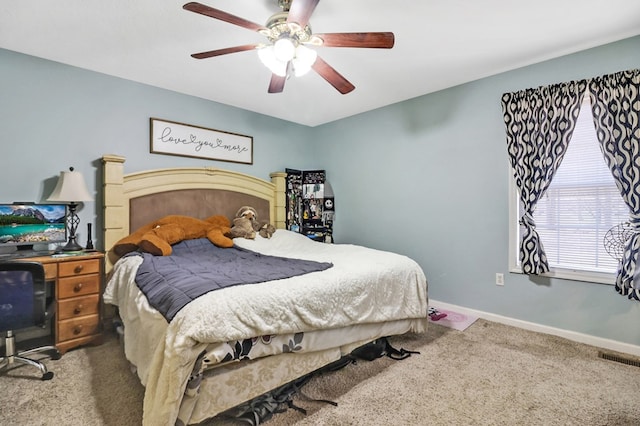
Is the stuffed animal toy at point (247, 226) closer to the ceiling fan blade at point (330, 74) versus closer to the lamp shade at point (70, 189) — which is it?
the lamp shade at point (70, 189)

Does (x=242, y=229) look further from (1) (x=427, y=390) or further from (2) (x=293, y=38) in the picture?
(1) (x=427, y=390)

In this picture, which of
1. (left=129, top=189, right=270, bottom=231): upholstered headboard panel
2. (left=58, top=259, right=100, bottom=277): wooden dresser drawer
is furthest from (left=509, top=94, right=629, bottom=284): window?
(left=58, top=259, right=100, bottom=277): wooden dresser drawer

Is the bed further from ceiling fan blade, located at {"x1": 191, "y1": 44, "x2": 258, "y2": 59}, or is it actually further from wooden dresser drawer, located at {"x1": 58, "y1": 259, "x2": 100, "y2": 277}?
ceiling fan blade, located at {"x1": 191, "y1": 44, "x2": 258, "y2": 59}

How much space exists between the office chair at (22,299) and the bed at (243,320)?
18.9 inches

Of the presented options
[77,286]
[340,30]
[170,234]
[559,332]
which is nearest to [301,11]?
[340,30]

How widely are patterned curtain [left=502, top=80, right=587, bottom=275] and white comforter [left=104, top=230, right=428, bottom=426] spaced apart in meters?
1.15

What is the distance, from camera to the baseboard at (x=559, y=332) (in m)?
2.35

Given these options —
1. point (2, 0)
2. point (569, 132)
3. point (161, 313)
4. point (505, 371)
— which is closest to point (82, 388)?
point (161, 313)

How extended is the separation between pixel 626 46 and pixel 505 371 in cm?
→ 263

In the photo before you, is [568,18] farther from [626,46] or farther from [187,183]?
[187,183]

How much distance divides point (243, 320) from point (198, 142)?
2755mm

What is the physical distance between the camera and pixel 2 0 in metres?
1.93

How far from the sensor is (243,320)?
1.48 meters

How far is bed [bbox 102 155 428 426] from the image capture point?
1358 mm
